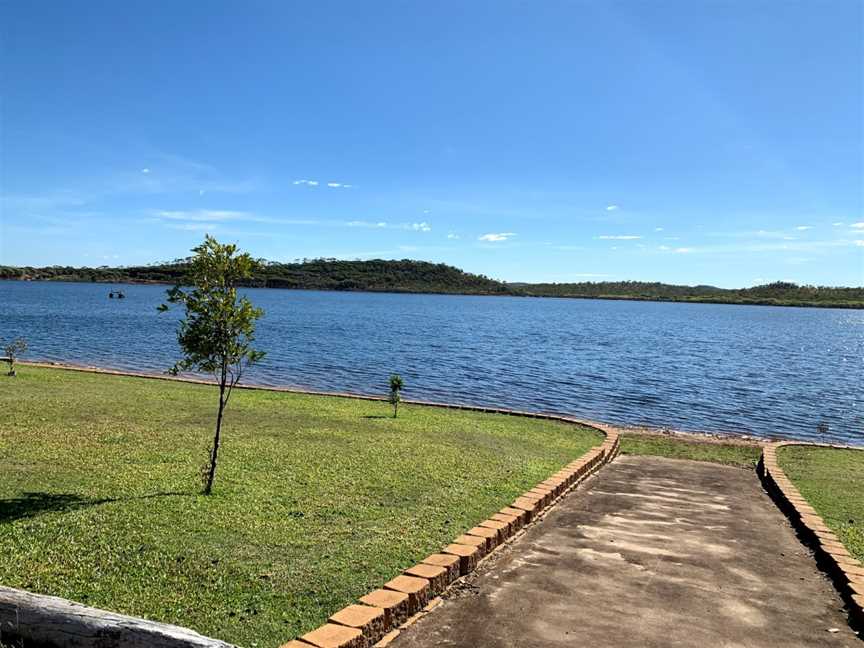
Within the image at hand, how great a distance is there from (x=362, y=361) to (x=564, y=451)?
2916 centimetres

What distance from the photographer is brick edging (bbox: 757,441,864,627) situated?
6197mm

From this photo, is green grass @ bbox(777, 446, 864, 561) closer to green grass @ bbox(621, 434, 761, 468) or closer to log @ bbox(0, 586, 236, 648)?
green grass @ bbox(621, 434, 761, 468)

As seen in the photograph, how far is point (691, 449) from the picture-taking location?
56.5 feet

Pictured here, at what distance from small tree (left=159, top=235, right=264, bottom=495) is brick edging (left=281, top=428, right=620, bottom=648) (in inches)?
157

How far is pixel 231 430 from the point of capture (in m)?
14.0

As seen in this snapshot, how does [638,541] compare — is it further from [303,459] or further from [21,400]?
[21,400]

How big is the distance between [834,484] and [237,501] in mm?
10756

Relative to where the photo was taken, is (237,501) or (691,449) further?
(691,449)

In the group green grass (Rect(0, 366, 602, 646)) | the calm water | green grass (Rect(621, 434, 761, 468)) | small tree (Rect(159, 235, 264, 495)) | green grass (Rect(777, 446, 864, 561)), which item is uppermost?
small tree (Rect(159, 235, 264, 495))

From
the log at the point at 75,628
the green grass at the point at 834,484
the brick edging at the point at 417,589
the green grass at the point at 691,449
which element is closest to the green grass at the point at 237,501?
the brick edging at the point at 417,589

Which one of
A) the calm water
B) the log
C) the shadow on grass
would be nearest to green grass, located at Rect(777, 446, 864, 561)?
the log

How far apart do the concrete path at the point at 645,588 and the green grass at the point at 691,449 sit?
6.34 metres

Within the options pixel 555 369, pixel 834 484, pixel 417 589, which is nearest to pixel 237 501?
pixel 417 589

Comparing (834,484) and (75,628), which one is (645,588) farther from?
(834,484)
